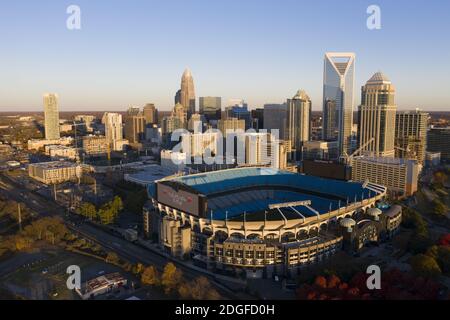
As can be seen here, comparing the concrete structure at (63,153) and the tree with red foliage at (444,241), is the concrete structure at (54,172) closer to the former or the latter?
the concrete structure at (63,153)

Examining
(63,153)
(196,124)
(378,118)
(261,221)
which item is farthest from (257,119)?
(261,221)

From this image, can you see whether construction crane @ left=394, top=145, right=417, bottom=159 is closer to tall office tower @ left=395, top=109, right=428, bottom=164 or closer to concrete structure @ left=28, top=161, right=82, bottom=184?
tall office tower @ left=395, top=109, right=428, bottom=164

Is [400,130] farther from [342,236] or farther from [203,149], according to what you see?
[342,236]

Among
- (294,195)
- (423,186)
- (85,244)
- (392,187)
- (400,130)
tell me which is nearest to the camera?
(85,244)

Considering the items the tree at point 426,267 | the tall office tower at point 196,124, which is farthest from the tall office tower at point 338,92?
the tree at point 426,267

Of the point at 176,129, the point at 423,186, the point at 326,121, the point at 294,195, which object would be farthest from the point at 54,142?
the point at 423,186

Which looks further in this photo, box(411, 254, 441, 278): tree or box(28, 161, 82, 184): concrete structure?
box(28, 161, 82, 184): concrete structure

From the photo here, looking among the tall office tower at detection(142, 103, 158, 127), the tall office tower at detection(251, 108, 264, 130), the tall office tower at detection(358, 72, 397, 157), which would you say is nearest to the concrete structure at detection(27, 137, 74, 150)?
the tall office tower at detection(142, 103, 158, 127)
